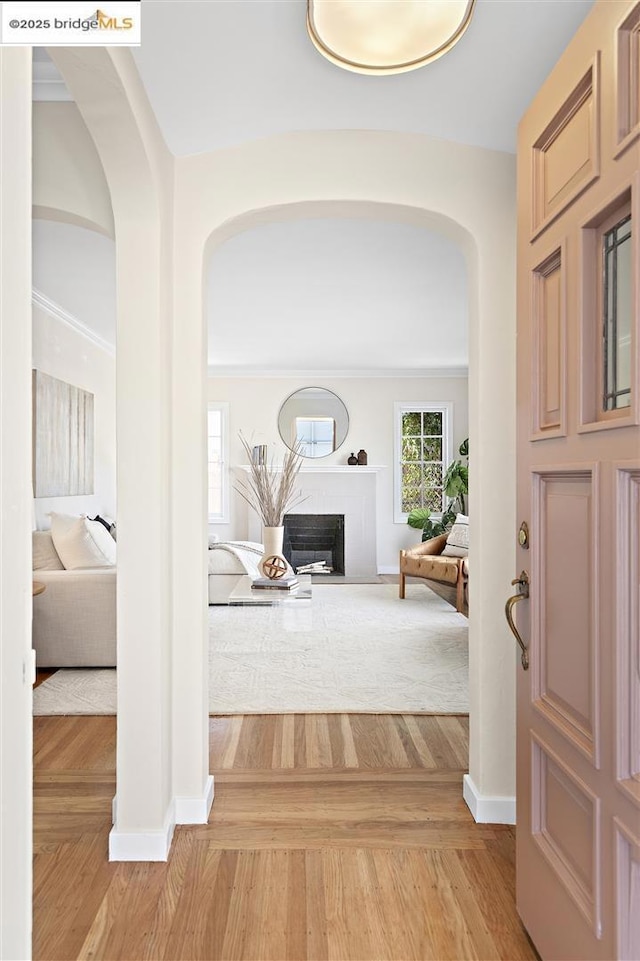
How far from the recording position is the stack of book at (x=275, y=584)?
17.7 feet

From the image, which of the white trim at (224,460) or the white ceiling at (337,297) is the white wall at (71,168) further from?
the white trim at (224,460)

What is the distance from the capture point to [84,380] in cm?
638

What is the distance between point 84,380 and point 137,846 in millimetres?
4999

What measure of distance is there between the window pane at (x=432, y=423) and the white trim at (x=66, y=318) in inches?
157

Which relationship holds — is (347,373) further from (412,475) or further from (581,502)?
(581,502)

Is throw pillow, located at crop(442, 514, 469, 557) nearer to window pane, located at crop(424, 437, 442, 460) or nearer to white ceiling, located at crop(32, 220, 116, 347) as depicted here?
window pane, located at crop(424, 437, 442, 460)

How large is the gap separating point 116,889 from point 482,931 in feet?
3.62

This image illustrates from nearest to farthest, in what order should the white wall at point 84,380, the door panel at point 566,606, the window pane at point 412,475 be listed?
1. the door panel at point 566,606
2. the white wall at point 84,380
3. the window pane at point 412,475

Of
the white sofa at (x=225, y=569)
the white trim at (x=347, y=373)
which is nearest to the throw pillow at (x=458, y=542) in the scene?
the white sofa at (x=225, y=569)

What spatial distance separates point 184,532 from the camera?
8.03 feet

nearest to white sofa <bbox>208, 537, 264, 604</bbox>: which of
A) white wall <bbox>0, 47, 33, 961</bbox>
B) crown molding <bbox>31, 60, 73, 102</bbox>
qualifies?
crown molding <bbox>31, 60, 73, 102</bbox>

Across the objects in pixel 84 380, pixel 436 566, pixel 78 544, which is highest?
pixel 84 380

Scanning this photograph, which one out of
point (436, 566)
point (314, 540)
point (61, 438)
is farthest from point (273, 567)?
point (314, 540)

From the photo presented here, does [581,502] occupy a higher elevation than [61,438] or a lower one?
lower
